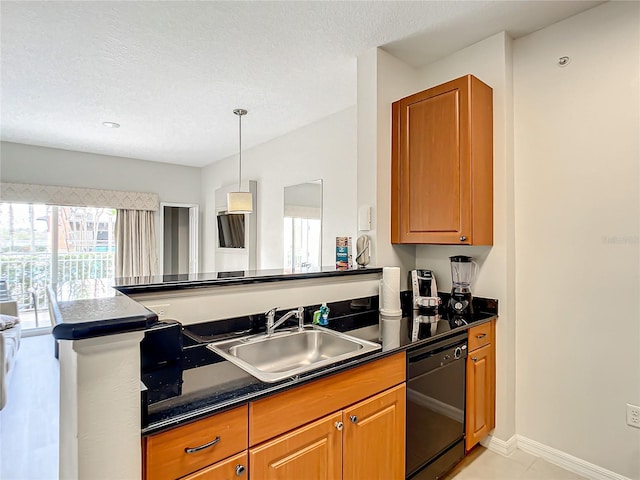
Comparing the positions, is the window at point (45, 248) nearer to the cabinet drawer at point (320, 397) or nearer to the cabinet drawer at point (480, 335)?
the cabinet drawer at point (320, 397)

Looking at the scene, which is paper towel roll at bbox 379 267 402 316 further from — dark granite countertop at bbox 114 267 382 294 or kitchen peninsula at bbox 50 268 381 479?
kitchen peninsula at bbox 50 268 381 479

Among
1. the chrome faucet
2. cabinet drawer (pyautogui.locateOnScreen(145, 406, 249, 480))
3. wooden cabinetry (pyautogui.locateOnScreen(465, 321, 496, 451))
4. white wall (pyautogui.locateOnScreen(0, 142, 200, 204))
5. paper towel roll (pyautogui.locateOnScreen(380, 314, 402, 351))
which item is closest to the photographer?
cabinet drawer (pyautogui.locateOnScreen(145, 406, 249, 480))

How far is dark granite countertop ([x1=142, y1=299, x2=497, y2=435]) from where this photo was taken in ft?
3.35

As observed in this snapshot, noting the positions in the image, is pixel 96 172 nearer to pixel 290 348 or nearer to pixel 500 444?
pixel 290 348

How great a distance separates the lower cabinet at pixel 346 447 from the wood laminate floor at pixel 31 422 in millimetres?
1735

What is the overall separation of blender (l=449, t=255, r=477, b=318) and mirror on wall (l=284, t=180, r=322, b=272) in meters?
1.72

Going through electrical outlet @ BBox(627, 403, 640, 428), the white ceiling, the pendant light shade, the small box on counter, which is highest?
the white ceiling

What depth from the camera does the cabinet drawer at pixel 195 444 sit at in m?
0.98

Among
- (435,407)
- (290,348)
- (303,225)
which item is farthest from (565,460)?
(303,225)

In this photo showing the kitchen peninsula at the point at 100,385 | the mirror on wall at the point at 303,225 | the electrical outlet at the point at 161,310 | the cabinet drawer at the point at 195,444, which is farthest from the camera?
the mirror on wall at the point at 303,225

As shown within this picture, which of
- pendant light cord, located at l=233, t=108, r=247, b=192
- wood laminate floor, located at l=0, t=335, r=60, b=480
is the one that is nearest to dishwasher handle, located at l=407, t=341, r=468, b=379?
wood laminate floor, located at l=0, t=335, r=60, b=480

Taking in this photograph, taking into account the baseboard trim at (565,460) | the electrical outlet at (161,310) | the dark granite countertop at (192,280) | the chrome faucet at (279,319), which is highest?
the dark granite countertop at (192,280)

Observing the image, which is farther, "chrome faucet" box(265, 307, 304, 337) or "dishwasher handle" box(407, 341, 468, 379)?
"chrome faucet" box(265, 307, 304, 337)

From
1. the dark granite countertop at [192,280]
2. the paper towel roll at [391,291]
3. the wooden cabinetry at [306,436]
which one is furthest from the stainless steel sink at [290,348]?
the paper towel roll at [391,291]
